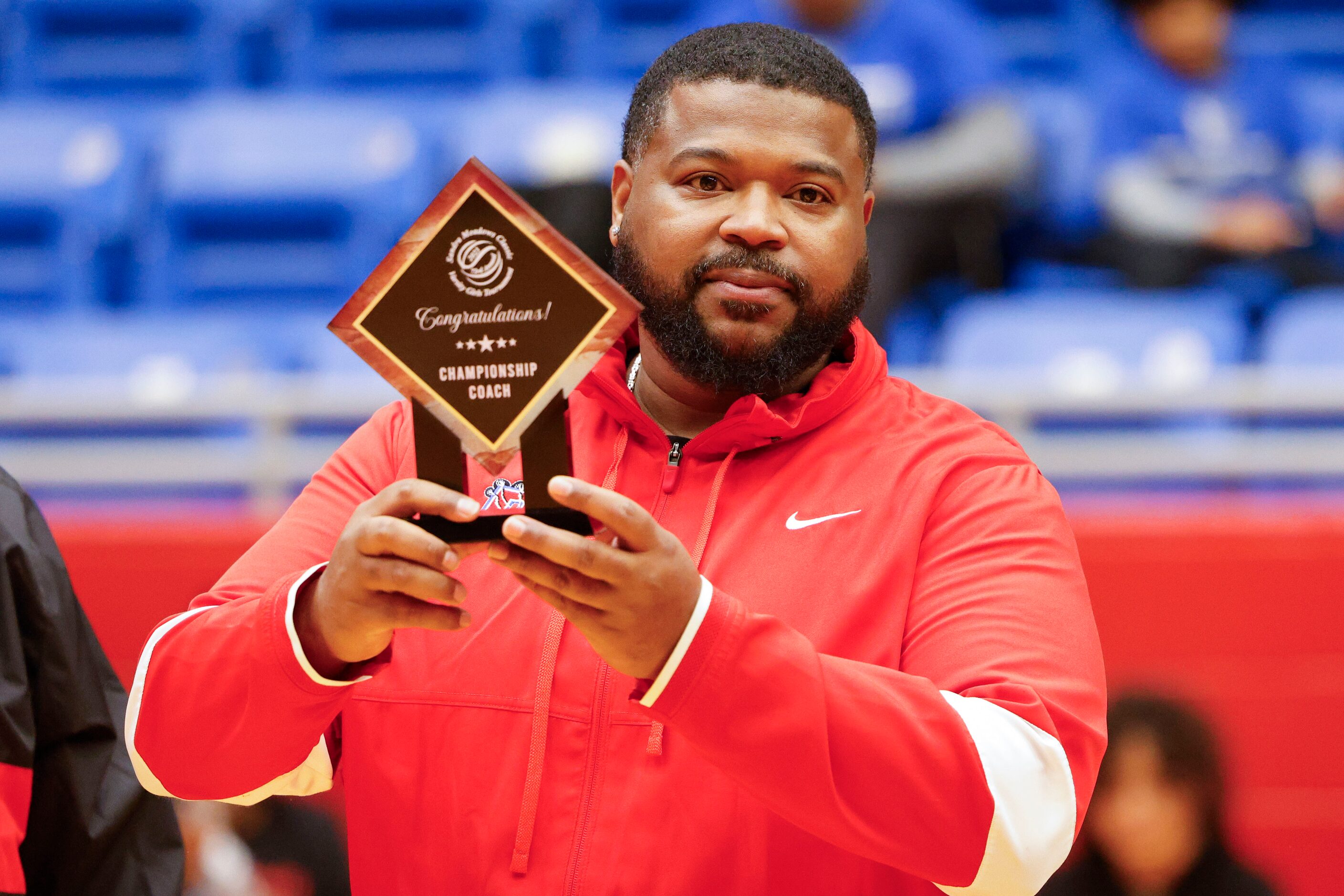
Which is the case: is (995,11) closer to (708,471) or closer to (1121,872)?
(1121,872)

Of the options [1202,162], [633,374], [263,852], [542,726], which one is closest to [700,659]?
[542,726]

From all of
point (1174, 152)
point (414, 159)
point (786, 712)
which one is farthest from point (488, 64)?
point (786, 712)

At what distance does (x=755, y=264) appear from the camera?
1498 mm

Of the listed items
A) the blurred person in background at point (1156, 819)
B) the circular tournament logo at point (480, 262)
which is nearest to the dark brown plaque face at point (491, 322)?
the circular tournament logo at point (480, 262)

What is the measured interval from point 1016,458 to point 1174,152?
9.35 ft

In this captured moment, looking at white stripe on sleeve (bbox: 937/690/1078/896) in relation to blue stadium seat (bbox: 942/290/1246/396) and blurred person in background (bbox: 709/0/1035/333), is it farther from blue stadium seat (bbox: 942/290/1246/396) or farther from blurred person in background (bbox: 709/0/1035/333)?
blurred person in background (bbox: 709/0/1035/333)

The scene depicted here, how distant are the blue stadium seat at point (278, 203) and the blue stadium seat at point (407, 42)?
0.58 metres

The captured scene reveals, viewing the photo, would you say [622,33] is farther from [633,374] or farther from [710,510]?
[710,510]

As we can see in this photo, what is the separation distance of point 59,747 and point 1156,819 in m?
2.12

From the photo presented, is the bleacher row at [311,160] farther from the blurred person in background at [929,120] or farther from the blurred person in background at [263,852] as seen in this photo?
the blurred person in background at [263,852]

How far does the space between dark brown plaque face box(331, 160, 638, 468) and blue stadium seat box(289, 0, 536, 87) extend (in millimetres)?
4010

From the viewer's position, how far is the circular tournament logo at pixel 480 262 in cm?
120

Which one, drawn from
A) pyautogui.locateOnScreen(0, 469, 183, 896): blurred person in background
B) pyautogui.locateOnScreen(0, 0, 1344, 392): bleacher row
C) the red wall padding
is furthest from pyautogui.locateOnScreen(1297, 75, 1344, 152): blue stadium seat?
pyautogui.locateOnScreen(0, 469, 183, 896): blurred person in background

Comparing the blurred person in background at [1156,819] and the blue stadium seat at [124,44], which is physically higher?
the blue stadium seat at [124,44]
